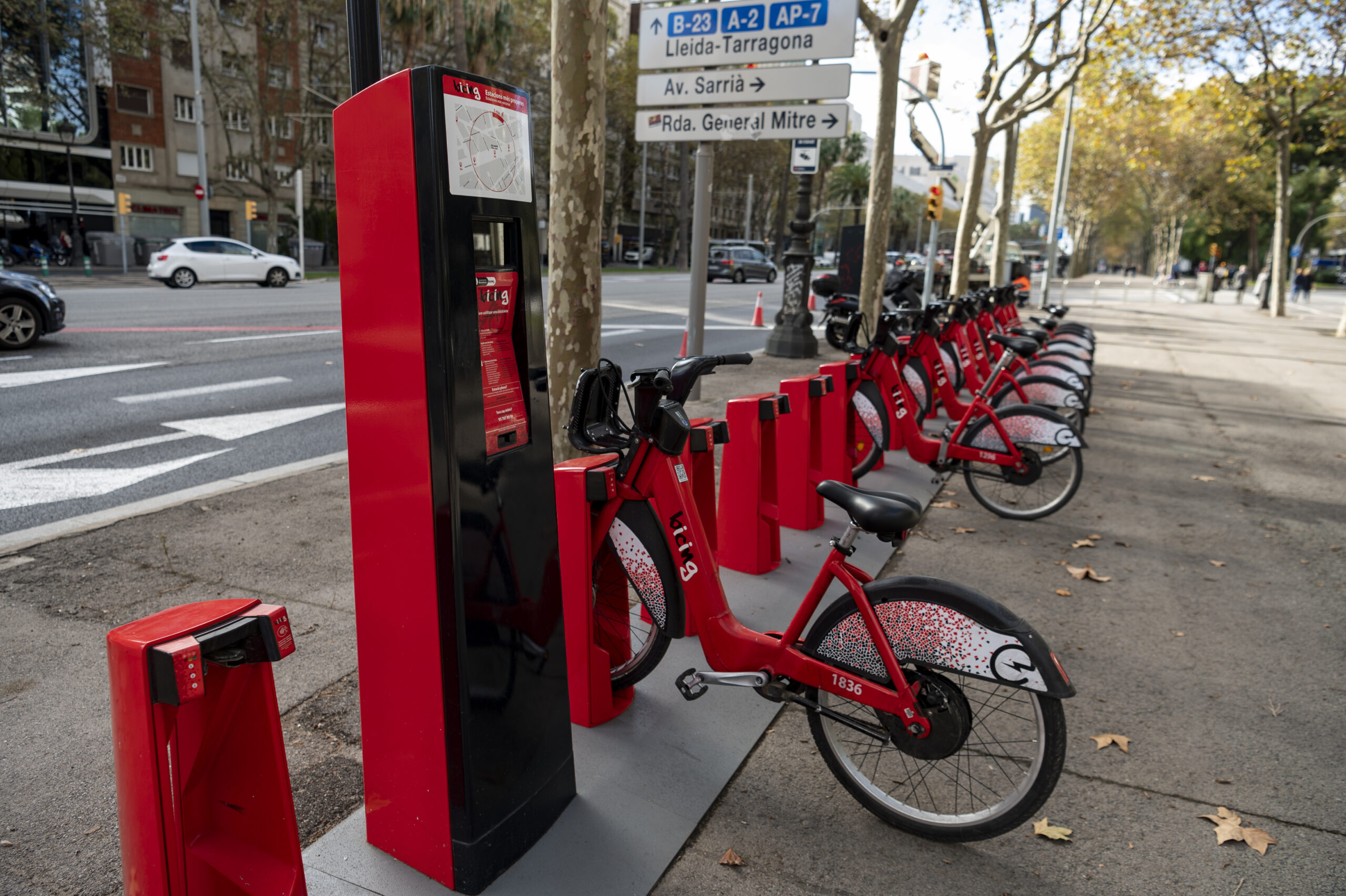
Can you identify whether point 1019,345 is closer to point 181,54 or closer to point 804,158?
point 804,158

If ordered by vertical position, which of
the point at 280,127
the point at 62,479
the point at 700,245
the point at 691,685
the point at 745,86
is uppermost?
the point at 280,127

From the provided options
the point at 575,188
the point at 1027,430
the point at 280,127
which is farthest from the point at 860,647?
the point at 280,127

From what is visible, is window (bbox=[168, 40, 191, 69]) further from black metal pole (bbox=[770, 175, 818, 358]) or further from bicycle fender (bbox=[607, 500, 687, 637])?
bicycle fender (bbox=[607, 500, 687, 637])

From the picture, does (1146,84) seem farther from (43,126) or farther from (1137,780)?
(43,126)

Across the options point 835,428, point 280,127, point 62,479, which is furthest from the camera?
point 280,127

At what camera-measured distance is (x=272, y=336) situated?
1270cm

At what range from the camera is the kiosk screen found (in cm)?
211

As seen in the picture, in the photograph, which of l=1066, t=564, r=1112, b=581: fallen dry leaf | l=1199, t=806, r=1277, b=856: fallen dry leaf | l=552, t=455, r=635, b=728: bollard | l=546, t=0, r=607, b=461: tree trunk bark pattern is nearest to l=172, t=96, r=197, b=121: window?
l=546, t=0, r=607, b=461: tree trunk bark pattern

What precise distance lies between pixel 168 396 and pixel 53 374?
5.50 ft

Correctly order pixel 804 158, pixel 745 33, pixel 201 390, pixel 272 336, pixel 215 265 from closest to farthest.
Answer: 1. pixel 745 33
2. pixel 201 390
3. pixel 804 158
4. pixel 272 336
5. pixel 215 265

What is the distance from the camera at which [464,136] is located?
78.2 inches

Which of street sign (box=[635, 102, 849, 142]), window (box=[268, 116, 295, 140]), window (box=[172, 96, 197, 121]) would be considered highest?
window (box=[172, 96, 197, 121])

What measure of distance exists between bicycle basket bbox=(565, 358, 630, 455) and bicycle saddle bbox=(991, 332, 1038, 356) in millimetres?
4255

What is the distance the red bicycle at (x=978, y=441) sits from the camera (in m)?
5.59
